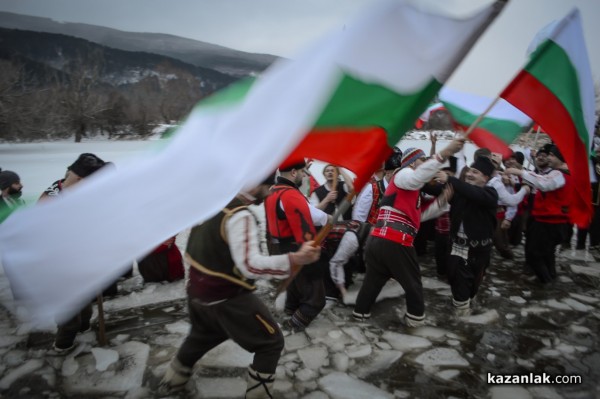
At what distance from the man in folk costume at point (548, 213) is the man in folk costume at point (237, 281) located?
3.91 meters

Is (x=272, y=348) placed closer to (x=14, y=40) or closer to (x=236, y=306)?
(x=236, y=306)

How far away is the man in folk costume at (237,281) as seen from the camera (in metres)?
2.25

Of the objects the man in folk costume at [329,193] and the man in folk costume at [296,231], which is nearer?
the man in folk costume at [296,231]

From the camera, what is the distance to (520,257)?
6.34 metres

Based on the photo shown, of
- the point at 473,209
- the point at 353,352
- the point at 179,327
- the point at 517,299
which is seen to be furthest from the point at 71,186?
the point at 517,299

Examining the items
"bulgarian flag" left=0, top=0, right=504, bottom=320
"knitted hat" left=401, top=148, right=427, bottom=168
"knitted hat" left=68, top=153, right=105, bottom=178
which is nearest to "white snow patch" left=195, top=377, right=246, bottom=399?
"bulgarian flag" left=0, top=0, right=504, bottom=320

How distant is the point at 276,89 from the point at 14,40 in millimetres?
40870

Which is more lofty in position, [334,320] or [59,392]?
[334,320]

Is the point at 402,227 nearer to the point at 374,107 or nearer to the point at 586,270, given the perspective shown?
the point at 374,107

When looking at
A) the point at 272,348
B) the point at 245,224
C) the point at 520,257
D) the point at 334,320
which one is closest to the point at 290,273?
the point at 245,224

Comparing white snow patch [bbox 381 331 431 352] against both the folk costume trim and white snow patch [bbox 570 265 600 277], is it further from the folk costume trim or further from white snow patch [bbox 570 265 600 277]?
white snow patch [bbox 570 265 600 277]

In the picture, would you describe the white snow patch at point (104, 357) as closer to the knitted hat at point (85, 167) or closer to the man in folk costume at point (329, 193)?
the knitted hat at point (85, 167)

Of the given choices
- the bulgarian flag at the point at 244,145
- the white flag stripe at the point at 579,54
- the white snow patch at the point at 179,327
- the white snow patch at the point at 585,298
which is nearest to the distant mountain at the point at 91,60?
the white snow patch at the point at 179,327

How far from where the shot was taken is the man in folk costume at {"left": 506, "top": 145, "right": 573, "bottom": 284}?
4.68 m
